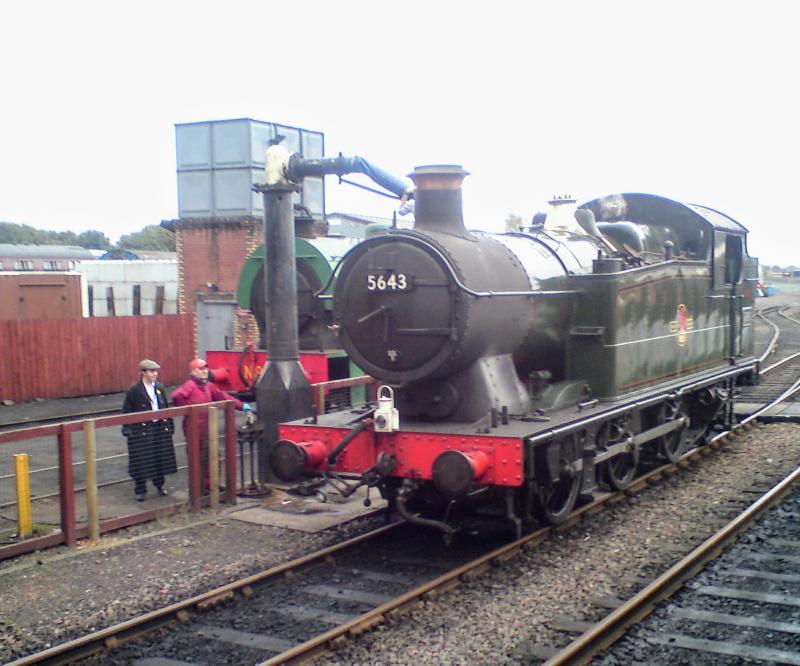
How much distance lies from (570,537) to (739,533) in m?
1.47

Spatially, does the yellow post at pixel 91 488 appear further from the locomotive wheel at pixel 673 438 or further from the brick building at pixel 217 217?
the brick building at pixel 217 217

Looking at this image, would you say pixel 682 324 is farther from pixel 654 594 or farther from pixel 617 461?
pixel 654 594

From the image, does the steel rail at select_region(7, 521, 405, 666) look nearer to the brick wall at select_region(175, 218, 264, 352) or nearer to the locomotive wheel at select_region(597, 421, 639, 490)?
the locomotive wheel at select_region(597, 421, 639, 490)

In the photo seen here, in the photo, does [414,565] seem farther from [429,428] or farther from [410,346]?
[410,346]

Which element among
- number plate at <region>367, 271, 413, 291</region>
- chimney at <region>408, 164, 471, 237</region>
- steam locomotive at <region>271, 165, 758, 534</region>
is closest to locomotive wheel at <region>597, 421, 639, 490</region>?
steam locomotive at <region>271, 165, 758, 534</region>

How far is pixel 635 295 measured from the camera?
27.9ft

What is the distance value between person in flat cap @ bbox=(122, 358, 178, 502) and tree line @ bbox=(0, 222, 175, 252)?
67.5m

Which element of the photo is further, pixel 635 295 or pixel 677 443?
pixel 677 443

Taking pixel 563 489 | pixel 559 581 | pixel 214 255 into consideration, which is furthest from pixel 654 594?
pixel 214 255

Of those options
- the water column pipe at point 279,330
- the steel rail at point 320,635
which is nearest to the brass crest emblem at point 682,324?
the steel rail at point 320,635

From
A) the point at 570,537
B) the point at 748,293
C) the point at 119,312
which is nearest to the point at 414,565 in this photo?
the point at 570,537

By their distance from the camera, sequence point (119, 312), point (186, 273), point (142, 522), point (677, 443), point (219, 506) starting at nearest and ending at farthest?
point (142, 522)
point (219, 506)
point (677, 443)
point (186, 273)
point (119, 312)

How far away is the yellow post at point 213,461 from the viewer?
8672mm

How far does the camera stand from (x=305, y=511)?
8602 millimetres
